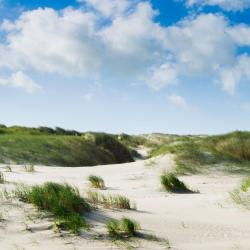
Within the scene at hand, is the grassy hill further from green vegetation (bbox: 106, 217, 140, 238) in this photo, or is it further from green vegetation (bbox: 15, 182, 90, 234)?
green vegetation (bbox: 106, 217, 140, 238)

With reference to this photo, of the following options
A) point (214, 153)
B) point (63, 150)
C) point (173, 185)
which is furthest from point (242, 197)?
point (63, 150)

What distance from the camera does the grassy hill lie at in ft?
60.9

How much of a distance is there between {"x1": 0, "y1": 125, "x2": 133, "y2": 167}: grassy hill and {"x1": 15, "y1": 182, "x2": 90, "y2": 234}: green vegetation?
10736 mm

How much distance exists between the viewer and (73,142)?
872 inches

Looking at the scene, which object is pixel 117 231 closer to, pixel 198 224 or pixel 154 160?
pixel 198 224

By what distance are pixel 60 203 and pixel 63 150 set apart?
14.1 meters

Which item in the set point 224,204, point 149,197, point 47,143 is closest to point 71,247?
point 224,204

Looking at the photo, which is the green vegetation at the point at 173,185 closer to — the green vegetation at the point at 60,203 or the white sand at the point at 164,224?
the white sand at the point at 164,224

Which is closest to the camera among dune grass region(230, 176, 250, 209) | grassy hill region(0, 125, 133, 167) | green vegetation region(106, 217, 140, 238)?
green vegetation region(106, 217, 140, 238)

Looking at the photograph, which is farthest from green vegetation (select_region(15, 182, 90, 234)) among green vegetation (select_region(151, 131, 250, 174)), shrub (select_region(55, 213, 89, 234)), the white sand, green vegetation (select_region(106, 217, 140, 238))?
green vegetation (select_region(151, 131, 250, 174))

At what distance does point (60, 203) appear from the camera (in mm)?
6684

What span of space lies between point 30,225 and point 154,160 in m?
10.5

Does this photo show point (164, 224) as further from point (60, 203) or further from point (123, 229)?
point (60, 203)

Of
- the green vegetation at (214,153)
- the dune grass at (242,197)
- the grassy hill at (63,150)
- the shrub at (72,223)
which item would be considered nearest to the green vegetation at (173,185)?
the dune grass at (242,197)
